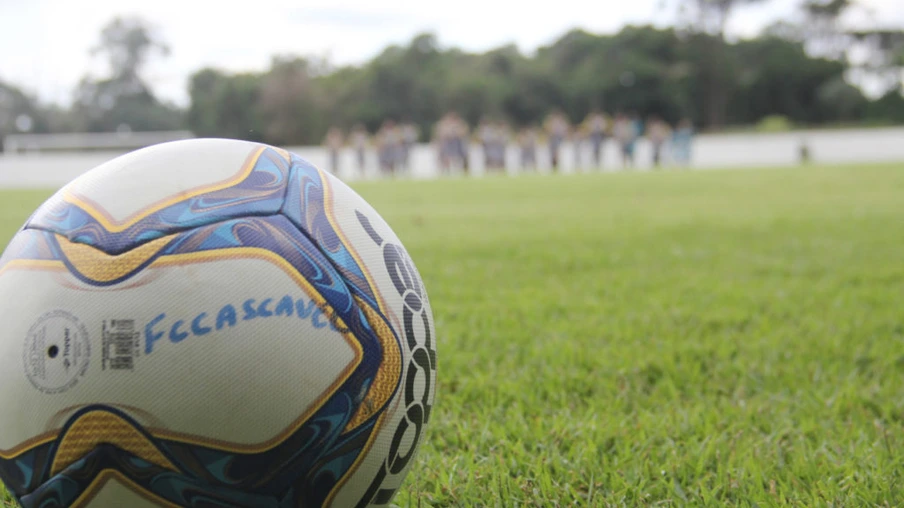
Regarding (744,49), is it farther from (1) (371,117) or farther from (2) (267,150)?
(2) (267,150)

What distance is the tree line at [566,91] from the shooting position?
62.8m

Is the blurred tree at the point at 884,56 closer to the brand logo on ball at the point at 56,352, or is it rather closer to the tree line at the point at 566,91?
the tree line at the point at 566,91

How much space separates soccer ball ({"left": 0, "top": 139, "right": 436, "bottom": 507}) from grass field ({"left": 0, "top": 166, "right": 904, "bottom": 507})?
0.18 meters

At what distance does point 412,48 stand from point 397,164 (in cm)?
3779

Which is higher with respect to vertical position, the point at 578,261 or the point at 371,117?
the point at 371,117

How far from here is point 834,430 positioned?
254 centimetres

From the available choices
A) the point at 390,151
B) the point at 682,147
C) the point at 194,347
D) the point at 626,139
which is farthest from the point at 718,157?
the point at 194,347

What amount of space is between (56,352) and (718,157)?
112 feet

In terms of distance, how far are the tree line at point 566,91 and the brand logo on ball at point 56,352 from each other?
61.0 metres

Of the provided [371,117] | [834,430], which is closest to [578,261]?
[834,430]

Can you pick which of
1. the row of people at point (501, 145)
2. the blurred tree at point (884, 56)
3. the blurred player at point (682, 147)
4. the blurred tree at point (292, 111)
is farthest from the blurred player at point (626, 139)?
the blurred tree at point (292, 111)

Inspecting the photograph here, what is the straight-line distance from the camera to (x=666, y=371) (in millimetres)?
3143

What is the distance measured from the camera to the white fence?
29250mm

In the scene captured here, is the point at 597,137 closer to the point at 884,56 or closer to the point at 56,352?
the point at 56,352
